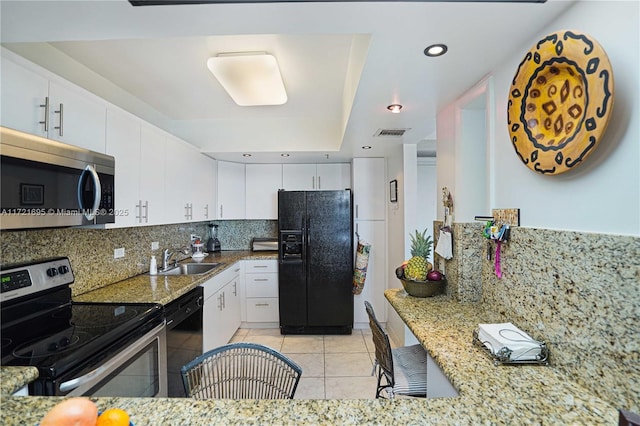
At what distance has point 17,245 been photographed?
152cm

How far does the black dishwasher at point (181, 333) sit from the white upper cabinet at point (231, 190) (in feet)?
5.14

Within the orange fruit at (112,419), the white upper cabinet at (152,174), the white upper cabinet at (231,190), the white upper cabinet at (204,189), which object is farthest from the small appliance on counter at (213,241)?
the orange fruit at (112,419)

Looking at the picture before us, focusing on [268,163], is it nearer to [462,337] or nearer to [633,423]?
[462,337]

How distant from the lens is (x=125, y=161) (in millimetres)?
2002

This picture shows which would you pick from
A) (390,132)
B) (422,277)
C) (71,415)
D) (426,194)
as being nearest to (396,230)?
(390,132)

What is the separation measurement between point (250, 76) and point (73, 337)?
1.82 meters

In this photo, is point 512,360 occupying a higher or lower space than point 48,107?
lower

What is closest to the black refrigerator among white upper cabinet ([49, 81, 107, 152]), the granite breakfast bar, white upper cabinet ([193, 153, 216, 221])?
white upper cabinet ([193, 153, 216, 221])

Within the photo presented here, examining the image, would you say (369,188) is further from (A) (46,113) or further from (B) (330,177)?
(A) (46,113)

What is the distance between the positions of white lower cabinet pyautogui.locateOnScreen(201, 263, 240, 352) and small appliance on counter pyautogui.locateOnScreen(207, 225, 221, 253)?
2.13 ft

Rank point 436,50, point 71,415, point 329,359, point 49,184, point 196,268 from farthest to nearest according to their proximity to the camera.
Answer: point 196,268 → point 329,359 → point 49,184 → point 436,50 → point 71,415

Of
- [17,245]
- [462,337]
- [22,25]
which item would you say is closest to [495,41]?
[462,337]

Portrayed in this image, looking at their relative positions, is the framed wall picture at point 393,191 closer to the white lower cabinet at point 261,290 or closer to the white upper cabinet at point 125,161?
the white lower cabinet at point 261,290

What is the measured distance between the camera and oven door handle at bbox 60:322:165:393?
1147 millimetres
